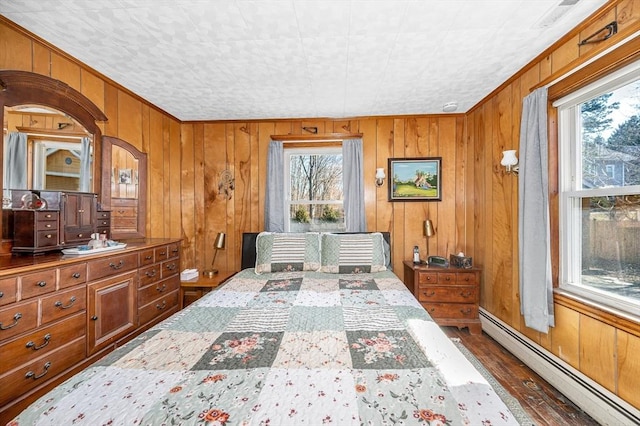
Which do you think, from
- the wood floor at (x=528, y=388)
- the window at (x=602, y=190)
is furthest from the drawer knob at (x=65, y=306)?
the window at (x=602, y=190)

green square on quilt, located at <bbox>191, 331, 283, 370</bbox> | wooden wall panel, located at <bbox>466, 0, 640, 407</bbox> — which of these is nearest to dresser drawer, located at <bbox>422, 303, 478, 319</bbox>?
wooden wall panel, located at <bbox>466, 0, 640, 407</bbox>

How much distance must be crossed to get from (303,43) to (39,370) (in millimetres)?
2605

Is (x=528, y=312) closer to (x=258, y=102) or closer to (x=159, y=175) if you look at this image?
(x=258, y=102)

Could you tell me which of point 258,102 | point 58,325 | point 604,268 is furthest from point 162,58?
point 604,268

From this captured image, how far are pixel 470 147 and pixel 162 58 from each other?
10.7ft

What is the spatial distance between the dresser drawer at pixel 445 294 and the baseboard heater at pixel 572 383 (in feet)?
1.26

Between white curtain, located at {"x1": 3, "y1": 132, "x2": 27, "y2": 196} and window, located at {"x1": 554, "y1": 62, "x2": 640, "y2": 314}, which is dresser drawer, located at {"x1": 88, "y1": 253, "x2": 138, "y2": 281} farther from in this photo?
window, located at {"x1": 554, "y1": 62, "x2": 640, "y2": 314}

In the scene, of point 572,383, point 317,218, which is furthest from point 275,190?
point 572,383

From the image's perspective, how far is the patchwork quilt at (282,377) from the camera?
2.71ft

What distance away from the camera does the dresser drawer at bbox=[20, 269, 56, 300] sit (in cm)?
146

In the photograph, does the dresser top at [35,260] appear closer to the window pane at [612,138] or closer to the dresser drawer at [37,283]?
the dresser drawer at [37,283]

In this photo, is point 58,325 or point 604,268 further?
point 604,268

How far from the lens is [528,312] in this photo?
2.15 meters

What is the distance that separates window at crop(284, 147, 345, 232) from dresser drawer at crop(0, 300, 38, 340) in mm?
2377
